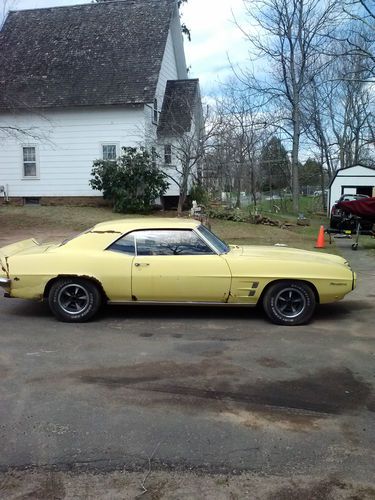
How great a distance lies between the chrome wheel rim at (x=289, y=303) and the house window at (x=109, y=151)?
1881cm

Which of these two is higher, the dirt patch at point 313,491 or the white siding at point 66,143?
the white siding at point 66,143

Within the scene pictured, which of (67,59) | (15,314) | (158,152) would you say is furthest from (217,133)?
(15,314)

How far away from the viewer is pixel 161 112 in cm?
2555

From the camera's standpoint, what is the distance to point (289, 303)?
6.62m

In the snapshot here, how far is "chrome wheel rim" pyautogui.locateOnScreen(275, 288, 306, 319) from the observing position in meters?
6.59

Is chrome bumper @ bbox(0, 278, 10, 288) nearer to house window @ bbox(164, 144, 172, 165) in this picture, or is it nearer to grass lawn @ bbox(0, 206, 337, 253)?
grass lawn @ bbox(0, 206, 337, 253)

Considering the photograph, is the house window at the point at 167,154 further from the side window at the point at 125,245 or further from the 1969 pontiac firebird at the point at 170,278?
the 1969 pontiac firebird at the point at 170,278

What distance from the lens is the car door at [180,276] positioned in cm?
654

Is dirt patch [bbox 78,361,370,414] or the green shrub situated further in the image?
the green shrub

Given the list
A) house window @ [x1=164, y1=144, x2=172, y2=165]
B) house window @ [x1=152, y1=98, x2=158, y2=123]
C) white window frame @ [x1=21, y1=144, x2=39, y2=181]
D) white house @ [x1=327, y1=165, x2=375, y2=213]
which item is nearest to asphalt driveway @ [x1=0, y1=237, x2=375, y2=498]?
house window @ [x1=164, y1=144, x2=172, y2=165]

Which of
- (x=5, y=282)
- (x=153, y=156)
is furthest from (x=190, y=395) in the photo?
(x=153, y=156)

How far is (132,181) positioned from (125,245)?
51.8 ft

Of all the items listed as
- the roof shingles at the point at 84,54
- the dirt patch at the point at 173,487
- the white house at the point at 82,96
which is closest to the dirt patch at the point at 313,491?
the dirt patch at the point at 173,487

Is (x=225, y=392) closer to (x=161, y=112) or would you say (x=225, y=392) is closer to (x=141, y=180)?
(x=141, y=180)
